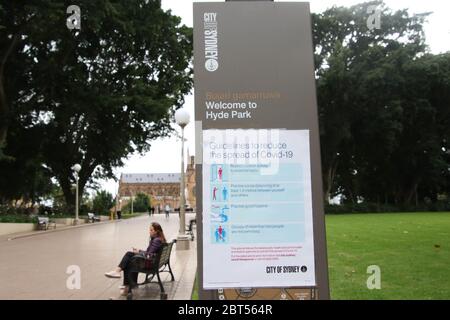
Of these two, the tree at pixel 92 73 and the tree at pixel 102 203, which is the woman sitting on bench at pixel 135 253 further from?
the tree at pixel 102 203

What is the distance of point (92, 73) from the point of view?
39.2m

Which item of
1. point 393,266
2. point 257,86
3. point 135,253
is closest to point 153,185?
point 393,266

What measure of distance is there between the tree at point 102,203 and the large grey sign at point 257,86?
56104 millimetres

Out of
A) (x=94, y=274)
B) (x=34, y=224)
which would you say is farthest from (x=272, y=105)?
(x=34, y=224)

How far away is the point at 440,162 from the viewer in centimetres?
5391

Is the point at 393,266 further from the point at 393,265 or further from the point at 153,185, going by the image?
the point at 153,185

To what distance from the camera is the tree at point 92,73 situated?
104ft

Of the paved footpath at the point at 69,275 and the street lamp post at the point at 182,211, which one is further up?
the street lamp post at the point at 182,211

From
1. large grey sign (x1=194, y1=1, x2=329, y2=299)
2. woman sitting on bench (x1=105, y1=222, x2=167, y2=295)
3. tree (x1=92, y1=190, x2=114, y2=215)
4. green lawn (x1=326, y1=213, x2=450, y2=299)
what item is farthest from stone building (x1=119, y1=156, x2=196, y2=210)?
large grey sign (x1=194, y1=1, x2=329, y2=299)

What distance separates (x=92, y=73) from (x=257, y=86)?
3577cm

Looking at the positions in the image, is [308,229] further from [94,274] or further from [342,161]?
[342,161]

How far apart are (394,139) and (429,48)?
1013 cm

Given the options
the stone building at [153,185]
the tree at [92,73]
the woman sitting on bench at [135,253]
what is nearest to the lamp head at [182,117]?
the woman sitting on bench at [135,253]

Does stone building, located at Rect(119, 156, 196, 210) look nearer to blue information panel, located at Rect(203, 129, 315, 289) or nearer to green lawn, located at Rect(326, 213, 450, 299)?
green lawn, located at Rect(326, 213, 450, 299)
